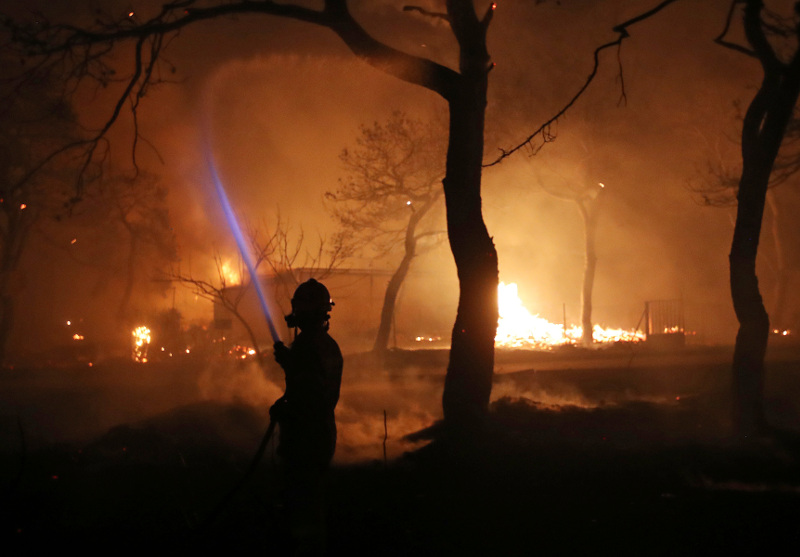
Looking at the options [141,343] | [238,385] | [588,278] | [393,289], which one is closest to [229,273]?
[141,343]

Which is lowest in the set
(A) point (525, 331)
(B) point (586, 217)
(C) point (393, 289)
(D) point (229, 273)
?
(A) point (525, 331)

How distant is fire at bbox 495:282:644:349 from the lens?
98.4 ft

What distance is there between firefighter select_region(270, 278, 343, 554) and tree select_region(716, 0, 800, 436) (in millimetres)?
7686

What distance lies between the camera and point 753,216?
32.0ft

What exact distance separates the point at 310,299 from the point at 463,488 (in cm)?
366

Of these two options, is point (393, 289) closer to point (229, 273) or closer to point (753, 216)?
point (753, 216)

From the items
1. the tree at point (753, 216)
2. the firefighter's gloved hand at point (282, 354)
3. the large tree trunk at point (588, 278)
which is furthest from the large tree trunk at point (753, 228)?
the large tree trunk at point (588, 278)

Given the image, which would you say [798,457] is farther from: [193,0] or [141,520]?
[193,0]

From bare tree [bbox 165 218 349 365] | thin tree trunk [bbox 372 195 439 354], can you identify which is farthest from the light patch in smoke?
bare tree [bbox 165 218 349 365]

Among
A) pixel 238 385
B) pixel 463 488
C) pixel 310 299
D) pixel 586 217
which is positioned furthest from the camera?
pixel 586 217

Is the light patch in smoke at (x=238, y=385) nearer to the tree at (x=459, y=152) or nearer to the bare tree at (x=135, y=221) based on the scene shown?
the tree at (x=459, y=152)

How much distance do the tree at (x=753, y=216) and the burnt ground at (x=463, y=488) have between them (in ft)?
2.31

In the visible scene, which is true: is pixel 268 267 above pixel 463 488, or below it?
above

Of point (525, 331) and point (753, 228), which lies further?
point (525, 331)
